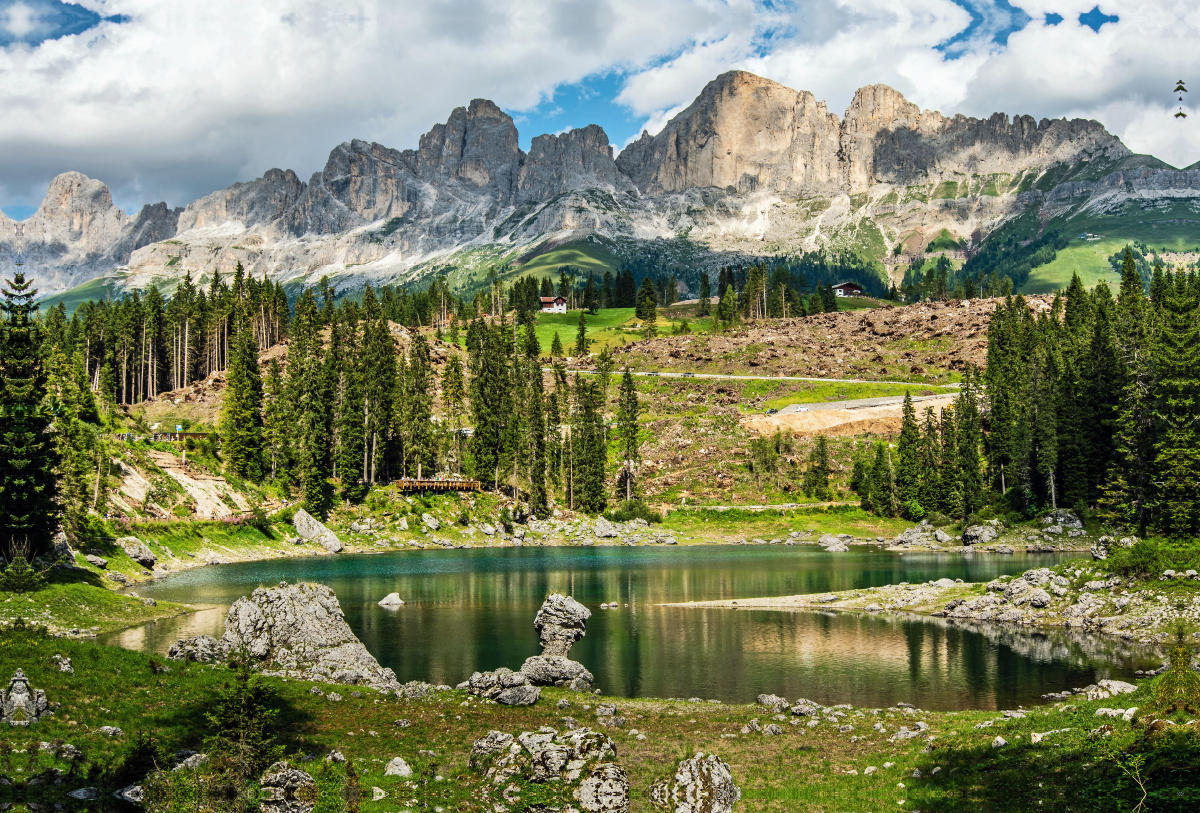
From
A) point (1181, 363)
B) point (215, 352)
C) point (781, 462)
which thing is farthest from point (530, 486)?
point (1181, 363)

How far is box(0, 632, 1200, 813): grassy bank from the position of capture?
1767cm

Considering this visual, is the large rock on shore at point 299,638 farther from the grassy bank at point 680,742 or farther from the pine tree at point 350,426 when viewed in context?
the pine tree at point 350,426

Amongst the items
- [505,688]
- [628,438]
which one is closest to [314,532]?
[628,438]

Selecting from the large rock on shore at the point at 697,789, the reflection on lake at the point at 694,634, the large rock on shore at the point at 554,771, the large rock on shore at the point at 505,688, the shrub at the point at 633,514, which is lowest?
the shrub at the point at 633,514

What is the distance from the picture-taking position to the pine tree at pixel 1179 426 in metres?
60.4

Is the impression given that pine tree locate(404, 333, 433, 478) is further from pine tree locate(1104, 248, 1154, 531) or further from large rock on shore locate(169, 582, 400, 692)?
pine tree locate(1104, 248, 1154, 531)

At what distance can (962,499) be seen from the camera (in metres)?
115

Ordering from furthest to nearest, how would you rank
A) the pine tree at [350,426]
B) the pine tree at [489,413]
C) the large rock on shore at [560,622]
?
the pine tree at [489,413] < the pine tree at [350,426] < the large rock on shore at [560,622]

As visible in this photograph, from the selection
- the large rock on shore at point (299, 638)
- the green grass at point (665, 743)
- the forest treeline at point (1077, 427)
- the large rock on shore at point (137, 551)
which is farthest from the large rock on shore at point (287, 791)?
the forest treeline at point (1077, 427)

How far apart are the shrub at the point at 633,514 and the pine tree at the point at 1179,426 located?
227 feet

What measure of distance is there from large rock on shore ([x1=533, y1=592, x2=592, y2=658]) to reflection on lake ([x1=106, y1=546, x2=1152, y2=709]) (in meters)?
0.96

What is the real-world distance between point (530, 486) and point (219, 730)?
10240 centimetres

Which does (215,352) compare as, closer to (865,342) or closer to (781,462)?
(781,462)

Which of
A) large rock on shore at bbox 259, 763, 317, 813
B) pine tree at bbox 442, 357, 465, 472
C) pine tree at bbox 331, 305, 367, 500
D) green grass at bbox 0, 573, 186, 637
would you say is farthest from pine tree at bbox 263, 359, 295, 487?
large rock on shore at bbox 259, 763, 317, 813
